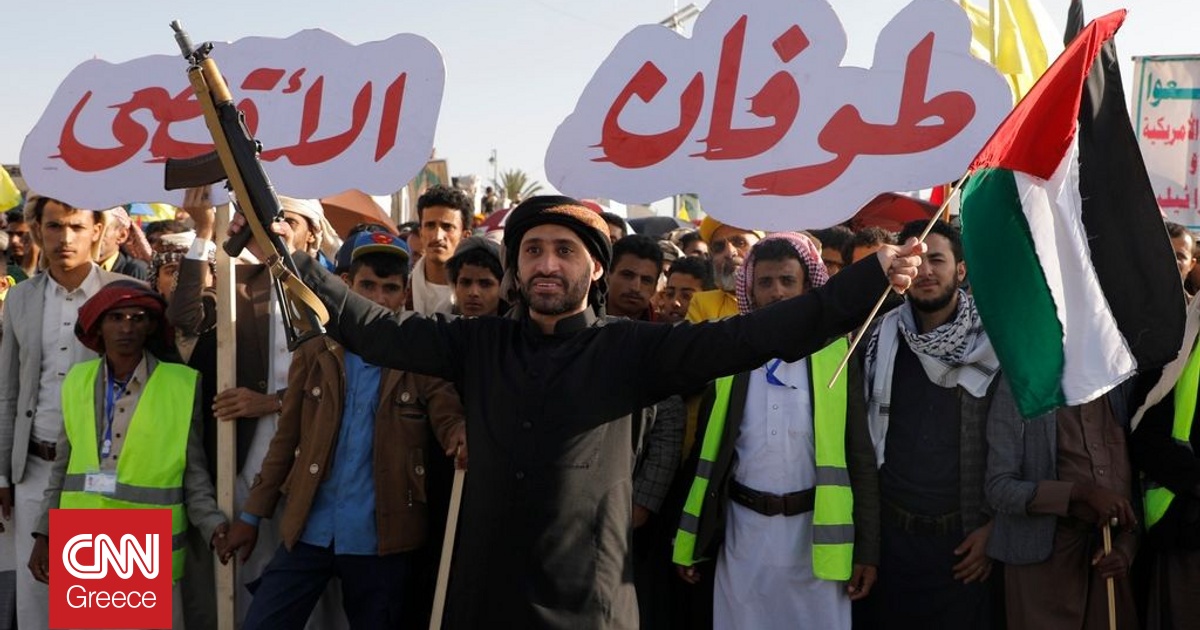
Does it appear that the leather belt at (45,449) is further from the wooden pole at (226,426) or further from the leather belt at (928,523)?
the leather belt at (928,523)

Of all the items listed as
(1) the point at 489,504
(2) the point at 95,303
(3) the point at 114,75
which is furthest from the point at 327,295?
(3) the point at 114,75

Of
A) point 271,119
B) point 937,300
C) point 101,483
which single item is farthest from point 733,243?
point 101,483

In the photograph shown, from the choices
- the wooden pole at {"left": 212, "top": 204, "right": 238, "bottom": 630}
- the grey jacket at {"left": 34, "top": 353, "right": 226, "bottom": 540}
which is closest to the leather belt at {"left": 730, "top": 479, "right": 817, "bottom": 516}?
the wooden pole at {"left": 212, "top": 204, "right": 238, "bottom": 630}

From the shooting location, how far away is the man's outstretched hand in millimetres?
2691

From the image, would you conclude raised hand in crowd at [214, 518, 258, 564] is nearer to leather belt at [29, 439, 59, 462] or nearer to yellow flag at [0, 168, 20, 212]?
leather belt at [29, 439, 59, 462]

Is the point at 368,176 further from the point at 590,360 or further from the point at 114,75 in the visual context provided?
the point at 590,360

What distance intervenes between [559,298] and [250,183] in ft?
2.89

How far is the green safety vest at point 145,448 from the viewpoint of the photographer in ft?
15.6

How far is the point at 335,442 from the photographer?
4.42 metres

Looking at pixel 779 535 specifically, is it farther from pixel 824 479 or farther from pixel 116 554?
pixel 116 554

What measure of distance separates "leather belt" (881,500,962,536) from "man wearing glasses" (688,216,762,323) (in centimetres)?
113

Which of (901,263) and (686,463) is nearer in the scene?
(901,263)

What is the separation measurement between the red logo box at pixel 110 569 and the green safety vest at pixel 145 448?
0.16 feet

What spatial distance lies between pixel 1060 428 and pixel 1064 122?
5.60 ft
